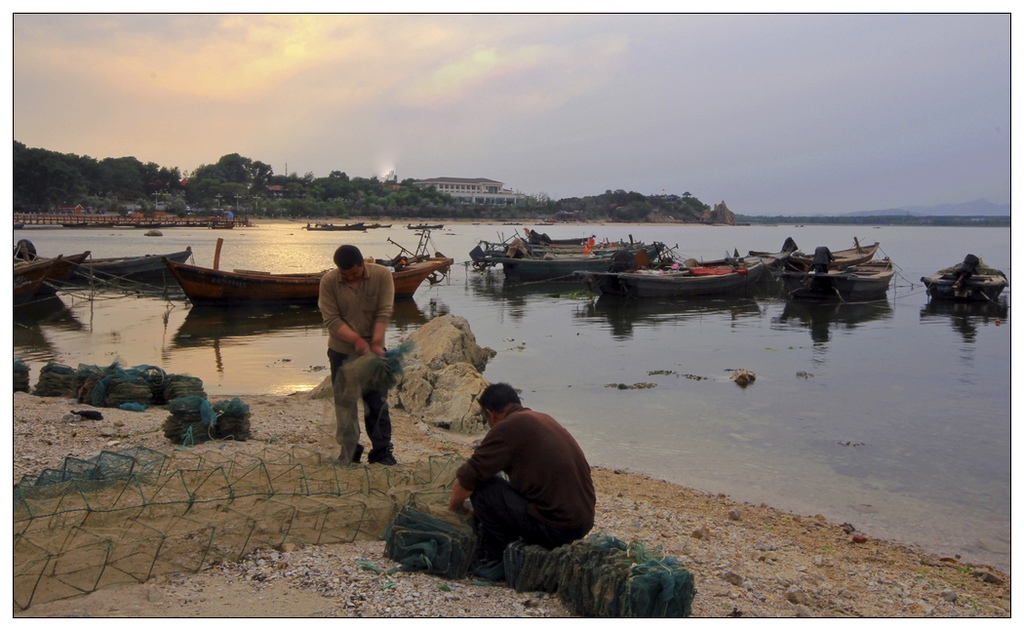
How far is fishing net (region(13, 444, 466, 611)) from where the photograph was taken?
4074mm

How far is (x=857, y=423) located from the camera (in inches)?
437

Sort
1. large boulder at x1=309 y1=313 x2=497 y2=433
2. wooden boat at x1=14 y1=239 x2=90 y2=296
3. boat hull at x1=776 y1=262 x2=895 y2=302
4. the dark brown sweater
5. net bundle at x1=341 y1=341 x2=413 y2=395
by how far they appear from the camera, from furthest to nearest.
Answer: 1. boat hull at x1=776 y1=262 x2=895 y2=302
2. wooden boat at x1=14 y1=239 x2=90 y2=296
3. large boulder at x1=309 y1=313 x2=497 y2=433
4. net bundle at x1=341 y1=341 x2=413 y2=395
5. the dark brown sweater

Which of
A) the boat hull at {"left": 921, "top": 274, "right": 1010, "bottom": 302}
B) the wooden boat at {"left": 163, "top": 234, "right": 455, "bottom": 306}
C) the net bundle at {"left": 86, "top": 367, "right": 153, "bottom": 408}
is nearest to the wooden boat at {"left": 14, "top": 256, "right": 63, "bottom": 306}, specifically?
the wooden boat at {"left": 163, "top": 234, "right": 455, "bottom": 306}

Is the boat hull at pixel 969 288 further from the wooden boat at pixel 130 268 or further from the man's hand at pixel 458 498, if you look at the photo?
the man's hand at pixel 458 498

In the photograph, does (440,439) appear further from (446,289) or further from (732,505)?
(446,289)

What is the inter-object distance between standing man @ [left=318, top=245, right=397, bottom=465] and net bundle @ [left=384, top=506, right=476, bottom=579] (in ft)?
6.05

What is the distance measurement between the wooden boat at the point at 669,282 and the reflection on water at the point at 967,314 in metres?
6.03

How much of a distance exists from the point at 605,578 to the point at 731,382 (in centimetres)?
1027

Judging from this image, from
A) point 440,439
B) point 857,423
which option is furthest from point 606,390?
point 440,439

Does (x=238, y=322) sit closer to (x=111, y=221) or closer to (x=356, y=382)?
(x=356, y=382)

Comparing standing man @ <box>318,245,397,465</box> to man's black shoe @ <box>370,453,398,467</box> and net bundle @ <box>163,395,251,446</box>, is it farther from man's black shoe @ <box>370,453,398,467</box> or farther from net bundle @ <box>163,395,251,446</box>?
net bundle @ <box>163,395,251,446</box>

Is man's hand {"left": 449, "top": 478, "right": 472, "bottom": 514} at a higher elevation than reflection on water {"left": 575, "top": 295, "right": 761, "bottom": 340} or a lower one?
lower

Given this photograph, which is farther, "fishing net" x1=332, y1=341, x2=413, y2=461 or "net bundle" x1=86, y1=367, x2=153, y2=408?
"net bundle" x1=86, y1=367, x2=153, y2=408

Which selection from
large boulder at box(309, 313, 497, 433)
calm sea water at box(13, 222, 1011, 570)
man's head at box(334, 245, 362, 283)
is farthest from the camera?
large boulder at box(309, 313, 497, 433)
